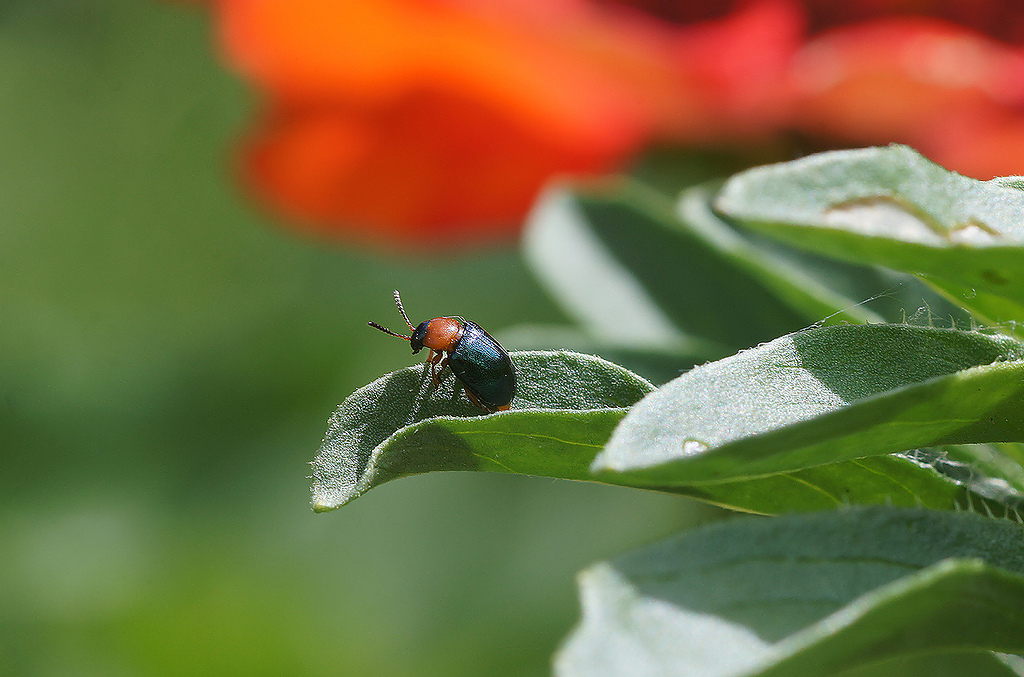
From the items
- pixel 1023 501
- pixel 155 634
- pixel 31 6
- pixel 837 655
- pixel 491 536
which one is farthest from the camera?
pixel 31 6

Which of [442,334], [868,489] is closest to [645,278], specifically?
[442,334]

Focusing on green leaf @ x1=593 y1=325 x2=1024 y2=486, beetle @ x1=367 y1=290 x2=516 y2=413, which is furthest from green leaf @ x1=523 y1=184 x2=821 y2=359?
green leaf @ x1=593 y1=325 x2=1024 y2=486

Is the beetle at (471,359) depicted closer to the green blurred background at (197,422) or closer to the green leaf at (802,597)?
the green leaf at (802,597)

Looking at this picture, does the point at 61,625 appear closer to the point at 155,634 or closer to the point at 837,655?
the point at 155,634

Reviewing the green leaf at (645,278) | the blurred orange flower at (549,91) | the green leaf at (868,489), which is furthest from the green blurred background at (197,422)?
the green leaf at (868,489)

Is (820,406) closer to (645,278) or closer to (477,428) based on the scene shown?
(477,428)

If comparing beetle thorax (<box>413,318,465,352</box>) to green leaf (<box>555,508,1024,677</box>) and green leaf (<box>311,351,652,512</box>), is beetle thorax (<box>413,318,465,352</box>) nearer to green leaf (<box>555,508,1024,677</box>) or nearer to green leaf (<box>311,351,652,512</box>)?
green leaf (<box>311,351,652,512</box>)

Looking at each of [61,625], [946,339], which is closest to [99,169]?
[61,625]
